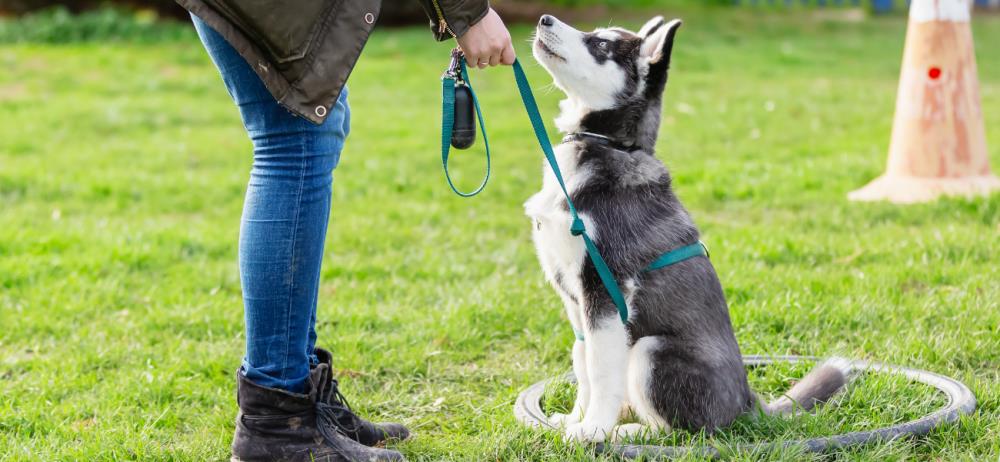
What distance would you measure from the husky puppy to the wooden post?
3.41m

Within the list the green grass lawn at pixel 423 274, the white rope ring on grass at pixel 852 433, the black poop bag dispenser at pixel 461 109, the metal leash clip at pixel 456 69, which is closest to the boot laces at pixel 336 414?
the green grass lawn at pixel 423 274

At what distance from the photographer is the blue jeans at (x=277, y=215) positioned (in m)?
2.73

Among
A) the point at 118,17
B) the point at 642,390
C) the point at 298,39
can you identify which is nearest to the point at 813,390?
the point at 642,390

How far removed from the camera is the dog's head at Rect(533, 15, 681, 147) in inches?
127

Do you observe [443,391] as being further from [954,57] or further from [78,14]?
[78,14]

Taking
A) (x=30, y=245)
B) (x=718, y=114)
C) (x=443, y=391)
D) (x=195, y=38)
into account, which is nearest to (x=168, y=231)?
(x=30, y=245)

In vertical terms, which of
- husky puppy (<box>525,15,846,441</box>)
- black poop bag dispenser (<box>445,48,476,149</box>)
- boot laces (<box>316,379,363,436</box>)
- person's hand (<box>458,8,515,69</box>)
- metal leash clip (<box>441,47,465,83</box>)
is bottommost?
boot laces (<box>316,379,363,436</box>)

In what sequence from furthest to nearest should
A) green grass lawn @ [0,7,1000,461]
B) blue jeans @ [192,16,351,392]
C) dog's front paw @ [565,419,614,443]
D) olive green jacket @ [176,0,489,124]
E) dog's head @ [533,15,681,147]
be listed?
1. green grass lawn @ [0,7,1000,461]
2. dog's head @ [533,15,681,147]
3. dog's front paw @ [565,419,614,443]
4. blue jeans @ [192,16,351,392]
5. olive green jacket @ [176,0,489,124]

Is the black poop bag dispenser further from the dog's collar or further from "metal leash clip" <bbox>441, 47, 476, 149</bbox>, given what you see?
the dog's collar

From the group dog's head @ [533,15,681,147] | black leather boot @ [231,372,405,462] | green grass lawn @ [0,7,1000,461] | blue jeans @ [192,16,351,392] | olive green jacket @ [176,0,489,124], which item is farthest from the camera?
green grass lawn @ [0,7,1000,461]

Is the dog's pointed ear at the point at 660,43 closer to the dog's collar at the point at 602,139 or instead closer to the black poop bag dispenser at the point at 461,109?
the dog's collar at the point at 602,139

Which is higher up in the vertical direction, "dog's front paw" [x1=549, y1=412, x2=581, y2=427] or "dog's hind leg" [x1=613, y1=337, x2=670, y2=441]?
"dog's hind leg" [x1=613, y1=337, x2=670, y2=441]

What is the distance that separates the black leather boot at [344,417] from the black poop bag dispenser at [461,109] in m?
0.78

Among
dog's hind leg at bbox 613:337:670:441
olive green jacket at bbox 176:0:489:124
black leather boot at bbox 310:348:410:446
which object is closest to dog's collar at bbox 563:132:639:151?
dog's hind leg at bbox 613:337:670:441
